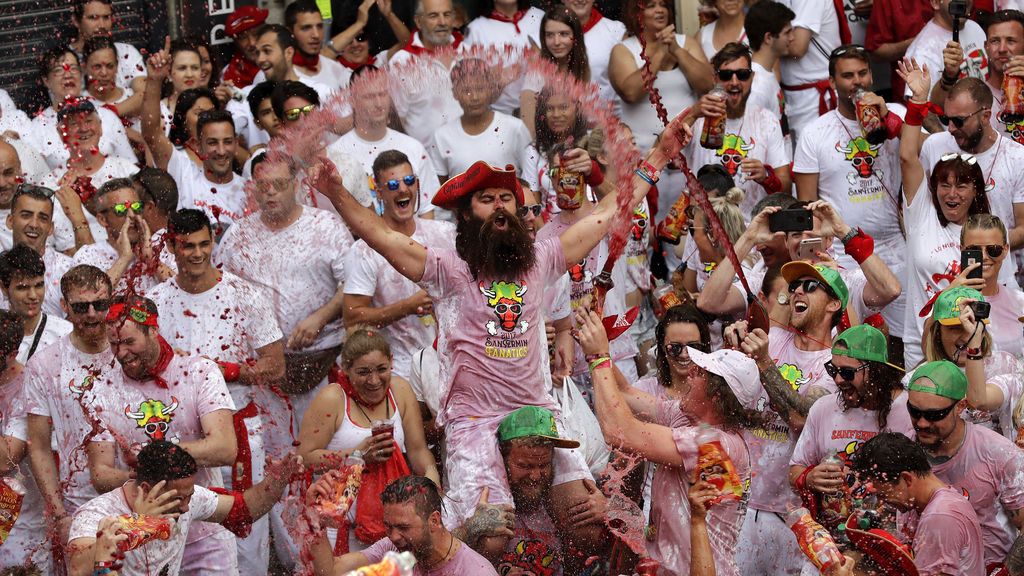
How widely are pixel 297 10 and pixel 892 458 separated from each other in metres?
6.02

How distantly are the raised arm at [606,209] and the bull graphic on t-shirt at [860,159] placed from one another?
2224 millimetres

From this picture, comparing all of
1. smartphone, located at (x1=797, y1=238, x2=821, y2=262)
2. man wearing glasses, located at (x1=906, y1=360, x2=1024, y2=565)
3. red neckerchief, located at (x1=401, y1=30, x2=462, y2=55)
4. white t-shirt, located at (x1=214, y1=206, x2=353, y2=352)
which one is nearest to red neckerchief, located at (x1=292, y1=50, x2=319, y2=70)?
red neckerchief, located at (x1=401, y1=30, x2=462, y2=55)

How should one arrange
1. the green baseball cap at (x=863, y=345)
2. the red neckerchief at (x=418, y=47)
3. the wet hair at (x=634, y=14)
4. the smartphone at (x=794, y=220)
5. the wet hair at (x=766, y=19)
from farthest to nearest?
1. the wet hair at (x=766, y=19)
2. the wet hair at (x=634, y=14)
3. the red neckerchief at (x=418, y=47)
4. the smartphone at (x=794, y=220)
5. the green baseball cap at (x=863, y=345)

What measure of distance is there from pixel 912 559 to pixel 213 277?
13.0 ft

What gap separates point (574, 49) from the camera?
938cm

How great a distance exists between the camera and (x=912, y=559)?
19.9 feet

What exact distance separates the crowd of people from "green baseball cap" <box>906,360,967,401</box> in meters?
0.03

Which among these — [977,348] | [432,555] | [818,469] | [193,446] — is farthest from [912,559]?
[193,446]

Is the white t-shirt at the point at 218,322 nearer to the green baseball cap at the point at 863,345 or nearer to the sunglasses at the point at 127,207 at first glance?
the sunglasses at the point at 127,207

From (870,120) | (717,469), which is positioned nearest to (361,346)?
(717,469)

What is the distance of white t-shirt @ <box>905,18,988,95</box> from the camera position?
387 inches

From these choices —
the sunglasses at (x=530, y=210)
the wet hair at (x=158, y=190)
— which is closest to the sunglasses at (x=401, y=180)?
the sunglasses at (x=530, y=210)

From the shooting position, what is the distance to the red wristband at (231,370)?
323 inches

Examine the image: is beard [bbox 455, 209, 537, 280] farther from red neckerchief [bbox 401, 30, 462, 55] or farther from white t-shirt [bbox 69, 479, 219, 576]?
red neckerchief [bbox 401, 30, 462, 55]
